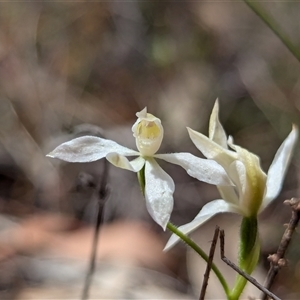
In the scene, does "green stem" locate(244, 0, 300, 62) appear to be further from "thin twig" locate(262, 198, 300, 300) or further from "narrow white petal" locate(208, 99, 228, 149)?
"thin twig" locate(262, 198, 300, 300)

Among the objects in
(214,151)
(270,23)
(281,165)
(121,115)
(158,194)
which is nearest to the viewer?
(158,194)

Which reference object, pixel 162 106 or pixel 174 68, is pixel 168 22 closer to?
pixel 174 68

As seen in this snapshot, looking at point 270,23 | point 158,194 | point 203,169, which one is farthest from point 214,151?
point 270,23

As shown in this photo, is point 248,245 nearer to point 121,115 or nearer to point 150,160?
point 150,160

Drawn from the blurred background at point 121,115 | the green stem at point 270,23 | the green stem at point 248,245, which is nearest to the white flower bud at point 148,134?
the green stem at point 248,245

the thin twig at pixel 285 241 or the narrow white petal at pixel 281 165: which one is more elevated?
the narrow white petal at pixel 281 165

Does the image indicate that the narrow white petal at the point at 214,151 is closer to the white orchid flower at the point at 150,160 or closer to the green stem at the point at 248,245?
the white orchid flower at the point at 150,160

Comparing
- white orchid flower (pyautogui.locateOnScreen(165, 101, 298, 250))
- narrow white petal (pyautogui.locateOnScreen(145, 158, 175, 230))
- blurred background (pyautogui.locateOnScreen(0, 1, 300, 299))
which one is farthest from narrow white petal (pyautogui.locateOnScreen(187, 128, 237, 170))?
blurred background (pyautogui.locateOnScreen(0, 1, 300, 299))

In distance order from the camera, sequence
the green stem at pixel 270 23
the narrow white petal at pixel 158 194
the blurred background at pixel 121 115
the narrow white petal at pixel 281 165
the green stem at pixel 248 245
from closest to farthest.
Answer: the narrow white petal at pixel 158 194 → the green stem at pixel 248 245 → the narrow white petal at pixel 281 165 → the green stem at pixel 270 23 → the blurred background at pixel 121 115
